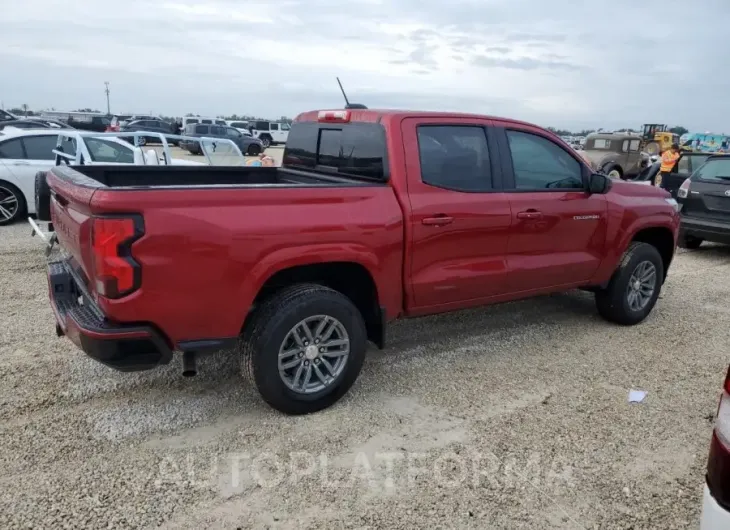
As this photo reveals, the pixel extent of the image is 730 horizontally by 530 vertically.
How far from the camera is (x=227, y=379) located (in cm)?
418

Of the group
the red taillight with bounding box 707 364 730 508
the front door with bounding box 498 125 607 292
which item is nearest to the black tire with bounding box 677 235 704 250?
the front door with bounding box 498 125 607 292

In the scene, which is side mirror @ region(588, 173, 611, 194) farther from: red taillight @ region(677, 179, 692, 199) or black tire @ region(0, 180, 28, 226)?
black tire @ region(0, 180, 28, 226)

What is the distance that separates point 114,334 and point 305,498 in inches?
50.4

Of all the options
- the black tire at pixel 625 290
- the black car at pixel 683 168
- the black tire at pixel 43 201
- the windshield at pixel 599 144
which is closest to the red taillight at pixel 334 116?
the black tire at pixel 43 201

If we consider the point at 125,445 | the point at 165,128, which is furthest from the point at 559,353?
the point at 165,128

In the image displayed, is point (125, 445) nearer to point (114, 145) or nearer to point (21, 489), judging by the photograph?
point (21, 489)

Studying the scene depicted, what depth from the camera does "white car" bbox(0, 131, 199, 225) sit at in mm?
8852

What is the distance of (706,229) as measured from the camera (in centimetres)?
885

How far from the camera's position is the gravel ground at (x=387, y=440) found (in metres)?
2.84

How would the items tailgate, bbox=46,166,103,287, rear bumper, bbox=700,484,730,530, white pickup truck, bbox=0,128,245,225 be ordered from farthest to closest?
white pickup truck, bbox=0,128,245,225, tailgate, bbox=46,166,103,287, rear bumper, bbox=700,484,730,530

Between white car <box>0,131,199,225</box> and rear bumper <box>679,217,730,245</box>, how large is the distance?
7763mm

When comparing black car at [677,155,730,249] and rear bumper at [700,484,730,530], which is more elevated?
black car at [677,155,730,249]

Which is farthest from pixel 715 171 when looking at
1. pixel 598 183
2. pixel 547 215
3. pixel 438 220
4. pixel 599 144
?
pixel 599 144

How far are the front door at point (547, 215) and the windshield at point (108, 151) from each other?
6374mm
